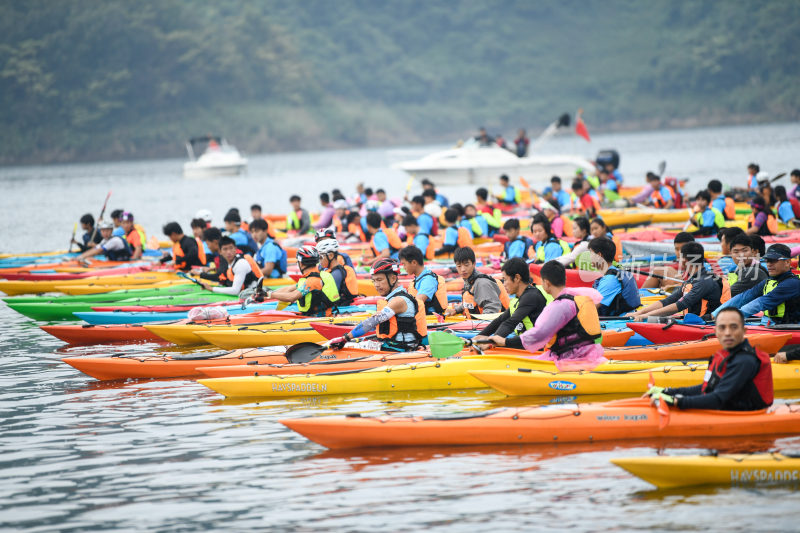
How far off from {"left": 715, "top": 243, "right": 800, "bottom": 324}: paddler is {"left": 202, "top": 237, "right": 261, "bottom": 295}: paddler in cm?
761

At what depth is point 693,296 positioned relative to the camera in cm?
1157

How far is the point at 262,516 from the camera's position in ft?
24.6

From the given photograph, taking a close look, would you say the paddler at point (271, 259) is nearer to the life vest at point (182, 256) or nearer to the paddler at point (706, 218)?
the life vest at point (182, 256)

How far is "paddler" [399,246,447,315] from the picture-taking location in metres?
11.5

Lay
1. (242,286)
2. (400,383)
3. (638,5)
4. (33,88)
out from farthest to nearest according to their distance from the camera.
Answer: (638,5) → (33,88) → (242,286) → (400,383)

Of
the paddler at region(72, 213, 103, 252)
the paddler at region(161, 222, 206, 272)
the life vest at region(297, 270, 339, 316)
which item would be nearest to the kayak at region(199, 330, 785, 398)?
the life vest at region(297, 270, 339, 316)

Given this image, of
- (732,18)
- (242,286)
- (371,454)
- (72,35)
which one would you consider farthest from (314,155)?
(371,454)

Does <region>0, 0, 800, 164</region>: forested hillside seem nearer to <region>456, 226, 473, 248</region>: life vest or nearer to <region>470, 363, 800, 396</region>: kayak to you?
<region>456, 226, 473, 248</region>: life vest

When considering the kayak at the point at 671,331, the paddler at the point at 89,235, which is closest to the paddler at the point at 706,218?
the kayak at the point at 671,331

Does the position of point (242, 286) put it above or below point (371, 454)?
above

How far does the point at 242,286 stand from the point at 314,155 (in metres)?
97.6

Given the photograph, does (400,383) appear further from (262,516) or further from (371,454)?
(262,516)

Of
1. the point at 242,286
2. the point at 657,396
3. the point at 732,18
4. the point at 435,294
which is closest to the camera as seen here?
the point at 657,396

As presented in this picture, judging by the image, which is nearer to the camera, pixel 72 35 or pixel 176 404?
pixel 176 404
